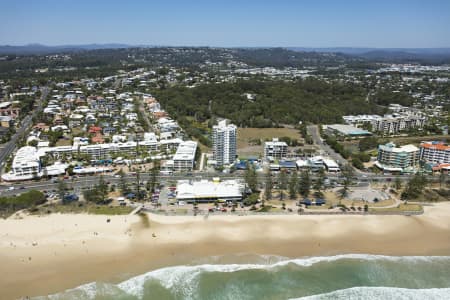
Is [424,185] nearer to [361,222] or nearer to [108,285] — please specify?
[361,222]

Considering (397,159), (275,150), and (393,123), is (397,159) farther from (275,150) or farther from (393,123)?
(393,123)

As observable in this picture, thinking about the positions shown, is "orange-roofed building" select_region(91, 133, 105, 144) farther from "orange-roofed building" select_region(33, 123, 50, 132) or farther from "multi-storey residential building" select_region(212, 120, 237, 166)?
"multi-storey residential building" select_region(212, 120, 237, 166)

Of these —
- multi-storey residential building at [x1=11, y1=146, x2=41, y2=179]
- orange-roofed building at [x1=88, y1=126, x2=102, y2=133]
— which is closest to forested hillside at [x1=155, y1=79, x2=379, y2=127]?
orange-roofed building at [x1=88, y1=126, x2=102, y2=133]

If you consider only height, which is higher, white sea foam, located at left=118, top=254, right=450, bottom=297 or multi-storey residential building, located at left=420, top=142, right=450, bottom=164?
multi-storey residential building, located at left=420, top=142, right=450, bottom=164

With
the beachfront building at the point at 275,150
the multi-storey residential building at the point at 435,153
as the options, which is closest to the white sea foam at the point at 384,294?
the beachfront building at the point at 275,150

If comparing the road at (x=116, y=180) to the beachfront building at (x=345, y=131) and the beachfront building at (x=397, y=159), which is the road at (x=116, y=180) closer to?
the beachfront building at (x=397, y=159)

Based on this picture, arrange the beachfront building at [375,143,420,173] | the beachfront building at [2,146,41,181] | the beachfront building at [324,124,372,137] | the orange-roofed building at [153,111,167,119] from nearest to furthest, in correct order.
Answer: the beachfront building at [2,146,41,181], the beachfront building at [375,143,420,173], the beachfront building at [324,124,372,137], the orange-roofed building at [153,111,167,119]
